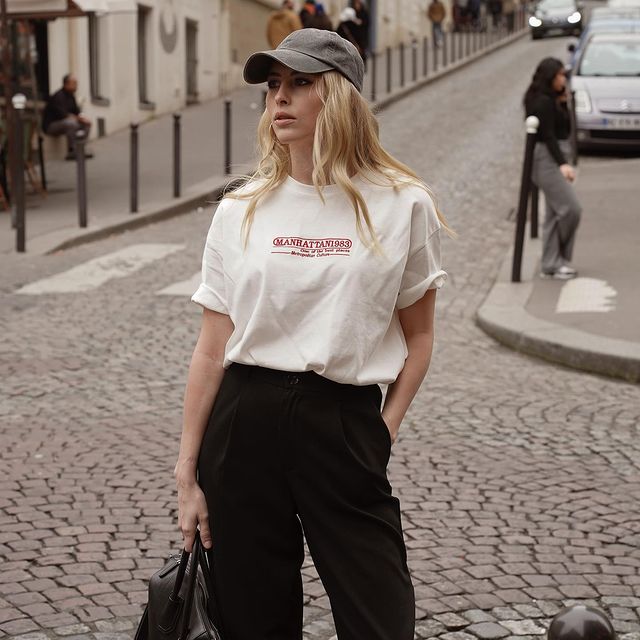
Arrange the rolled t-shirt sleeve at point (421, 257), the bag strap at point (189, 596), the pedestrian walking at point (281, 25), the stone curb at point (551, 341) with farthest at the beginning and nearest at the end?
the pedestrian walking at point (281, 25) < the stone curb at point (551, 341) < the rolled t-shirt sleeve at point (421, 257) < the bag strap at point (189, 596)

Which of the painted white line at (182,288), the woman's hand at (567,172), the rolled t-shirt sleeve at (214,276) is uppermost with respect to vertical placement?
the rolled t-shirt sleeve at (214,276)

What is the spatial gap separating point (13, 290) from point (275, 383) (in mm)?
8154

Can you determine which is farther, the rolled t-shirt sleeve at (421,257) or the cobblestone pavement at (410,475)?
the cobblestone pavement at (410,475)

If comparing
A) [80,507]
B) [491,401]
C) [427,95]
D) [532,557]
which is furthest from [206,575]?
[427,95]

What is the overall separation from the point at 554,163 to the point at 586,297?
118 centimetres

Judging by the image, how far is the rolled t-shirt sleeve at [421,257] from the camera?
2.82 metres

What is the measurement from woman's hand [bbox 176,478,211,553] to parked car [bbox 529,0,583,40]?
42302 mm

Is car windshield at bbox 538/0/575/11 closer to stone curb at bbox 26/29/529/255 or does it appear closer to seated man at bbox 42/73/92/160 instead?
seated man at bbox 42/73/92/160

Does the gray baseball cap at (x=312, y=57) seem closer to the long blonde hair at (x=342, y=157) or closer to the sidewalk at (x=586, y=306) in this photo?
the long blonde hair at (x=342, y=157)

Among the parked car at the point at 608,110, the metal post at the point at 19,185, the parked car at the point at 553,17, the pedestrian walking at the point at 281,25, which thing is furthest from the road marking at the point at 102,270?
the parked car at the point at 553,17

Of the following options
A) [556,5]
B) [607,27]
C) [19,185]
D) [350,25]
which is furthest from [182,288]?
[556,5]

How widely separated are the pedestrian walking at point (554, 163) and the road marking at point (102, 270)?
347cm

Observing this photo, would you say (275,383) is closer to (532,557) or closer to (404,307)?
(404,307)

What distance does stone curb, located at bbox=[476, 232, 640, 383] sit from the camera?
7914mm
